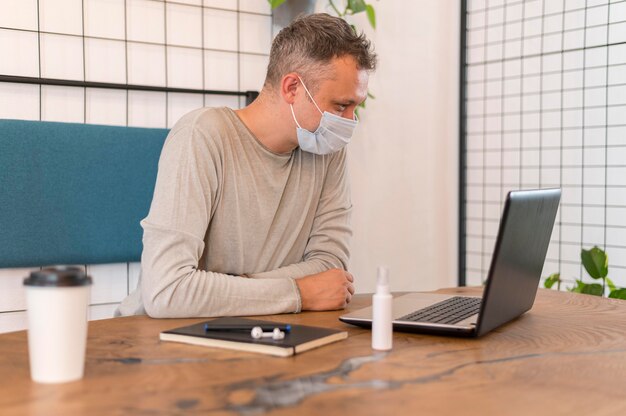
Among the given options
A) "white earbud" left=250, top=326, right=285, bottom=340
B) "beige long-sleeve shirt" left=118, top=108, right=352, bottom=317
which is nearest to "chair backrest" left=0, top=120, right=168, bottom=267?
"beige long-sleeve shirt" left=118, top=108, right=352, bottom=317

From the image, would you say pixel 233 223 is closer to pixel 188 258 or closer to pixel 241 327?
pixel 188 258

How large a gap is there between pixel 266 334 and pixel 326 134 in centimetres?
85

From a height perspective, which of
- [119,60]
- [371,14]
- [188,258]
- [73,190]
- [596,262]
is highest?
[371,14]

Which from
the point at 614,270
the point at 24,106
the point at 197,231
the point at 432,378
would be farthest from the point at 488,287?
the point at 614,270

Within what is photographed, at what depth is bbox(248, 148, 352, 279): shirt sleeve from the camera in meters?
1.92

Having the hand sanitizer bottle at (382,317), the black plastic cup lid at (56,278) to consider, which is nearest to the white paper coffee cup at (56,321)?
the black plastic cup lid at (56,278)

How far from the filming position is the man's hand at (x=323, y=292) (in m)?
1.52

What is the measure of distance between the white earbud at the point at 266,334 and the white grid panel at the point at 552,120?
2133mm

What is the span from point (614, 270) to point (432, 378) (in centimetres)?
224

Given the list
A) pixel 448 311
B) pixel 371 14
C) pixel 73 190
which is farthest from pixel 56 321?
pixel 371 14

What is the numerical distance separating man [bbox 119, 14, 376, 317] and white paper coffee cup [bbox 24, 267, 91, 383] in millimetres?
628

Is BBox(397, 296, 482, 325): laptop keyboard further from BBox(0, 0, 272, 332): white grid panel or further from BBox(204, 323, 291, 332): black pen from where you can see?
BBox(0, 0, 272, 332): white grid panel

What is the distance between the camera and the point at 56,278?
2.87ft

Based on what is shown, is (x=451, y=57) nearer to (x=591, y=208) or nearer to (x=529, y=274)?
(x=591, y=208)
